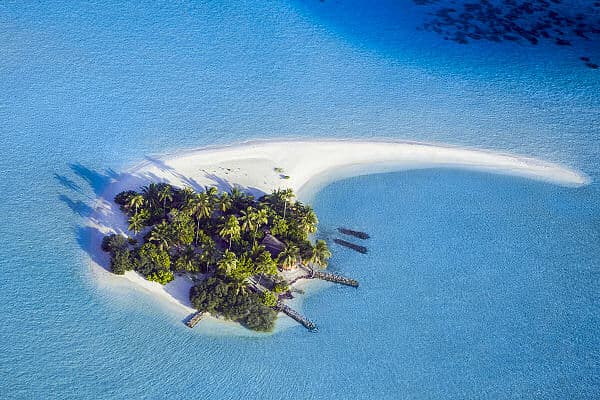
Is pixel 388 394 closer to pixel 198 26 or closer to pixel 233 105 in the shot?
pixel 233 105

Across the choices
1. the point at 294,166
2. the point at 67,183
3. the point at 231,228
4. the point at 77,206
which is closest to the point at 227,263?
the point at 231,228

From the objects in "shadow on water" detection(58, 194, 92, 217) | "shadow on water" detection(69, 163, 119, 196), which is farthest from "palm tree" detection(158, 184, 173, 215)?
"shadow on water" detection(69, 163, 119, 196)

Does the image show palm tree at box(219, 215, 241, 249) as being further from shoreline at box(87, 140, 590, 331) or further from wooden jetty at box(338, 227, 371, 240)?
wooden jetty at box(338, 227, 371, 240)

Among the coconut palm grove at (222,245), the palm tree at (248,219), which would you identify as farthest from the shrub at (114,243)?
the palm tree at (248,219)

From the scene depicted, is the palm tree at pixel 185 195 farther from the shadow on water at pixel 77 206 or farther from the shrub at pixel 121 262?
the shadow on water at pixel 77 206

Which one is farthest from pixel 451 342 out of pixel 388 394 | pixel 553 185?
pixel 553 185

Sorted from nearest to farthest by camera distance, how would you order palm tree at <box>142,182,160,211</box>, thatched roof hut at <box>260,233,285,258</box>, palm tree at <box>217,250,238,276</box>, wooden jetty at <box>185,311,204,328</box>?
wooden jetty at <box>185,311,204,328</box>, palm tree at <box>217,250,238,276</box>, thatched roof hut at <box>260,233,285,258</box>, palm tree at <box>142,182,160,211</box>

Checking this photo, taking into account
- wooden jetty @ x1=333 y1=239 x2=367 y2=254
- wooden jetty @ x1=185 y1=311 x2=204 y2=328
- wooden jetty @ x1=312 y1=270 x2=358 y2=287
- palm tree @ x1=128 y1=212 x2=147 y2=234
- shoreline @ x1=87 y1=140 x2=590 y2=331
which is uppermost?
shoreline @ x1=87 y1=140 x2=590 y2=331
